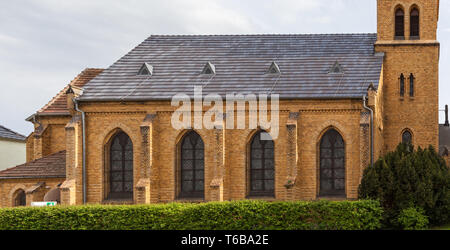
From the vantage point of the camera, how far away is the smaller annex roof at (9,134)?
5191 cm

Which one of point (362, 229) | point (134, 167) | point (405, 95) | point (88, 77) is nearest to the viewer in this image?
point (362, 229)

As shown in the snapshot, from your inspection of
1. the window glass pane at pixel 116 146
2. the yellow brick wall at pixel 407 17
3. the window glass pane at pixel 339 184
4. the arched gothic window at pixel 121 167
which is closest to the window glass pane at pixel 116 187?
the arched gothic window at pixel 121 167

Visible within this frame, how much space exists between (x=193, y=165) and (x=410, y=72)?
1491cm

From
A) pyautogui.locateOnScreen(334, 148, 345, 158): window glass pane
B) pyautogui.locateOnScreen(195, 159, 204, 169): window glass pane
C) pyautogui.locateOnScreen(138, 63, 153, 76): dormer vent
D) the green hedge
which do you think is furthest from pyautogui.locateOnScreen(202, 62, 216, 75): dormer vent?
the green hedge

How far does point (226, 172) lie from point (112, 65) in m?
10.7

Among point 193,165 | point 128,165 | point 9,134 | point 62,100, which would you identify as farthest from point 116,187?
point 9,134

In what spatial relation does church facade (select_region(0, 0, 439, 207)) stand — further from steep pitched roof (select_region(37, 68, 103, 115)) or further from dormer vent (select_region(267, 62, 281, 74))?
steep pitched roof (select_region(37, 68, 103, 115))

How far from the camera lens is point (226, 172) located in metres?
31.1

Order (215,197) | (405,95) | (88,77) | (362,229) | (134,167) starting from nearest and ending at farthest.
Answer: (362,229) < (215,197) < (134,167) < (405,95) < (88,77)

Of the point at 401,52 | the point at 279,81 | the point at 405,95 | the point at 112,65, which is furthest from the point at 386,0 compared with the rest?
the point at 112,65

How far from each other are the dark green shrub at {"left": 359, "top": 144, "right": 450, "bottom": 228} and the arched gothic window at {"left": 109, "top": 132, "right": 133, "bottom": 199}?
13.5 meters

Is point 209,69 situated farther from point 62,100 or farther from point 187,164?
point 62,100

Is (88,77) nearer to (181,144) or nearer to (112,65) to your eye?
(112,65)

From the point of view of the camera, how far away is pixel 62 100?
38500 mm
